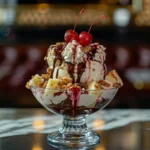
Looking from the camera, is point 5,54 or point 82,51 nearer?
point 82,51

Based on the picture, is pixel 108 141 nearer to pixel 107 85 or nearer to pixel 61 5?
pixel 107 85

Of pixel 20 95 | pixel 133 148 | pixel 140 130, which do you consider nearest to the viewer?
pixel 133 148

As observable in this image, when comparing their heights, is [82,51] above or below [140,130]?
above

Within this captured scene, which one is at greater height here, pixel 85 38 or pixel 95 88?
pixel 85 38

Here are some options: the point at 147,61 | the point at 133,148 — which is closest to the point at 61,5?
the point at 147,61

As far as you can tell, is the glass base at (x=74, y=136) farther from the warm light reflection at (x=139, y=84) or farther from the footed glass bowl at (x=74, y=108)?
the warm light reflection at (x=139, y=84)

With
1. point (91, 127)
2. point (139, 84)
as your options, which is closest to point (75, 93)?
point (91, 127)

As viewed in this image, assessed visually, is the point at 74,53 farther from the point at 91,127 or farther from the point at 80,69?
the point at 91,127
